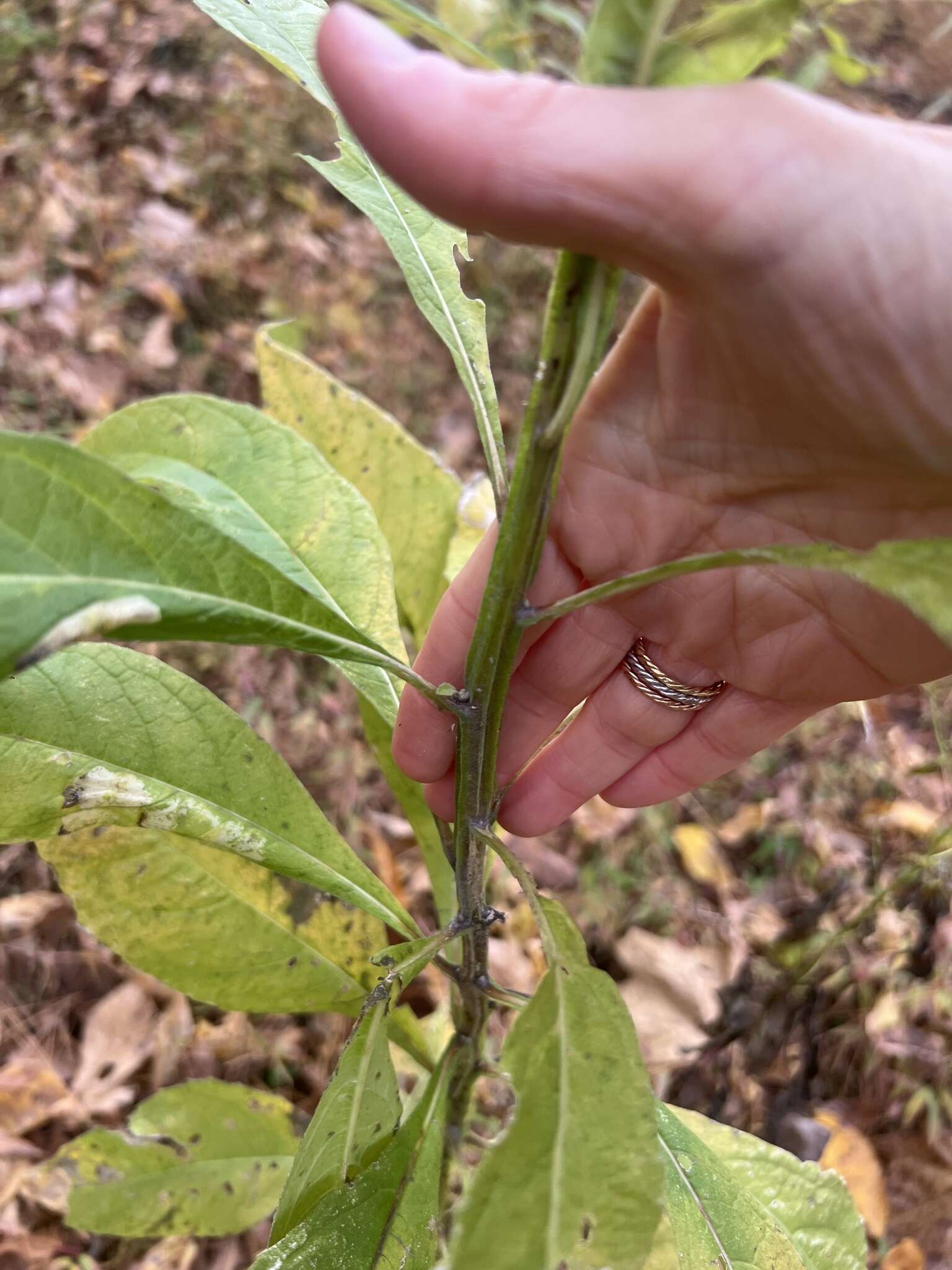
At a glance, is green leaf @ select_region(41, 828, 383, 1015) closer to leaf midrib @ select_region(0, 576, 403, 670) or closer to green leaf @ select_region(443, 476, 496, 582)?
leaf midrib @ select_region(0, 576, 403, 670)

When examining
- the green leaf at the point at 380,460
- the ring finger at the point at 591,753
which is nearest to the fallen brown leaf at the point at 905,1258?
the ring finger at the point at 591,753

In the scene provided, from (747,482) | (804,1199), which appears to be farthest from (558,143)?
(804,1199)

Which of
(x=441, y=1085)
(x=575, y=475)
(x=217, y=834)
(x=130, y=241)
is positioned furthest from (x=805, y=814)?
(x=130, y=241)

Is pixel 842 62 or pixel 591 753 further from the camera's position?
pixel 591 753

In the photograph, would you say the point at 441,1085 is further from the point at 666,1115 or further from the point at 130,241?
the point at 130,241

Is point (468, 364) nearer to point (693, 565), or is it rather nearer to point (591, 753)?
point (693, 565)

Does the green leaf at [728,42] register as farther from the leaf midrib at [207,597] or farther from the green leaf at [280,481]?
the green leaf at [280,481]
